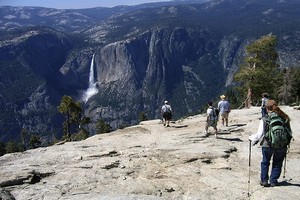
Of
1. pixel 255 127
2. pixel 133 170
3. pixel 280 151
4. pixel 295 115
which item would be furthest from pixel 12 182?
pixel 295 115

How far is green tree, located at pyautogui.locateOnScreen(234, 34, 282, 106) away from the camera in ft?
174

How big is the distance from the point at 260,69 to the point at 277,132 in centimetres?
4118

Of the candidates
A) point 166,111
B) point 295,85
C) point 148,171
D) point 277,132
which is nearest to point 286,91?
point 295,85

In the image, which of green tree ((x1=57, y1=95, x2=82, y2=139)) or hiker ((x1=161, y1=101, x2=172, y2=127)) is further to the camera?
green tree ((x1=57, y1=95, x2=82, y2=139))

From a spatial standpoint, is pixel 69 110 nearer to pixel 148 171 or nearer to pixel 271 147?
pixel 148 171

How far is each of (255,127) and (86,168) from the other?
45.3 feet

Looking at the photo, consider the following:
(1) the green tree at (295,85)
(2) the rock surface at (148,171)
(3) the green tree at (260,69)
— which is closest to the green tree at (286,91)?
(1) the green tree at (295,85)

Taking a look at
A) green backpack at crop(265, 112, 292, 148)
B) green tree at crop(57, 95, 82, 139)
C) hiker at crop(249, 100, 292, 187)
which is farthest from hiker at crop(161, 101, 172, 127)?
green tree at crop(57, 95, 82, 139)

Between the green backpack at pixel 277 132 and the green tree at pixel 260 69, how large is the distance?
39845 mm

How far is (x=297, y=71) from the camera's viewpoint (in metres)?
99.9

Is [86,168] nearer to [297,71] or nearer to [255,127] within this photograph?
[255,127]

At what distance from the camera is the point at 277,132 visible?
43.4 feet

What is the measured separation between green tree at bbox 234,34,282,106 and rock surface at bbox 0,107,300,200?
2789 centimetres

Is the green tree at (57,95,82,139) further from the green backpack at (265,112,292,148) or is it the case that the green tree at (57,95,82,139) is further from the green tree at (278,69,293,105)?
the green backpack at (265,112,292,148)
